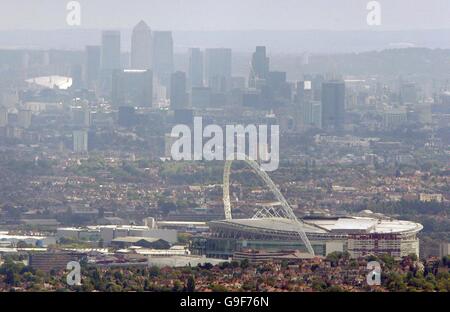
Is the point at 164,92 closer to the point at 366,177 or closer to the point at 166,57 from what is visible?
the point at 166,57

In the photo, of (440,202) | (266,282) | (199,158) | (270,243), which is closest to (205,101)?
(199,158)

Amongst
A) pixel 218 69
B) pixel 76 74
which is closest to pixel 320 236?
pixel 218 69

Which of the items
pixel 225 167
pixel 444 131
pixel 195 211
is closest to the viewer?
pixel 195 211

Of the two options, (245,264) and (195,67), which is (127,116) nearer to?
(195,67)

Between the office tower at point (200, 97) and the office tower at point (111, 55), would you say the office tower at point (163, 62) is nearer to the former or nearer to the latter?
the office tower at point (111, 55)

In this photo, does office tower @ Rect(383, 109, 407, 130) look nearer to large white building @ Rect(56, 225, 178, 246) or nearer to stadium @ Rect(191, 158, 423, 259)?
stadium @ Rect(191, 158, 423, 259)
